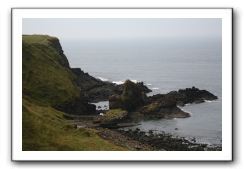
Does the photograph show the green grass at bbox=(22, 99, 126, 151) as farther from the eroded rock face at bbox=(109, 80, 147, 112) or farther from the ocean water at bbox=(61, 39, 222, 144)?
the ocean water at bbox=(61, 39, 222, 144)

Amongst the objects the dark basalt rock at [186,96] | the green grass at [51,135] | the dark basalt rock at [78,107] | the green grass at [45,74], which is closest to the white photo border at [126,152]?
the green grass at [51,135]

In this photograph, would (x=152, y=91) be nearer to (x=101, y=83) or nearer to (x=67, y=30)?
(x=101, y=83)

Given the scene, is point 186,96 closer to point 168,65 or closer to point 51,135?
point 168,65

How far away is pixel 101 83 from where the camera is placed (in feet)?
44.4

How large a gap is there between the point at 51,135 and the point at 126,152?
4.85 feet

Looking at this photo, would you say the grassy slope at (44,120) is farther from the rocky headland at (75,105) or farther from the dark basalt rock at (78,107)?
the dark basalt rock at (78,107)

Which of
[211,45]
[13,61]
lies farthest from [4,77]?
[211,45]

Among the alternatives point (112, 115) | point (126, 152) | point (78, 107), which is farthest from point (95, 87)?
point (126, 152)

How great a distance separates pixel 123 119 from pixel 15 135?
2.46 metres

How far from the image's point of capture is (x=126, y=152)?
12.5m

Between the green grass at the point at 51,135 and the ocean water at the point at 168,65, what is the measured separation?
1.25 m

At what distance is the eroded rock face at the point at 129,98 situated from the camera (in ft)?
44.3

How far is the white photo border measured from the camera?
40.8ft

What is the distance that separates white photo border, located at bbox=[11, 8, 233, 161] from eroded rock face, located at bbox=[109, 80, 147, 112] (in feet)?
4.19
